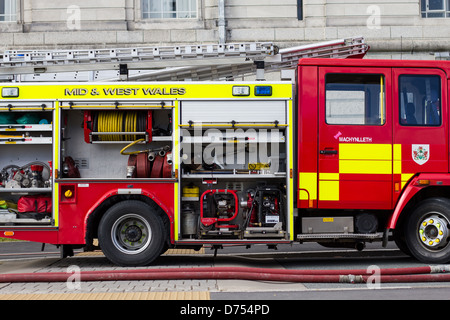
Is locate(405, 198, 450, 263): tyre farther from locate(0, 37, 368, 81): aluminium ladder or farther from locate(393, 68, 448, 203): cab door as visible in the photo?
locate(0, 37, 368, 81): aluminium ladder

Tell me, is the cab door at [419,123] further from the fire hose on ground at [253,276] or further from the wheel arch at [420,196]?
the fire hose on ground at [253,276]

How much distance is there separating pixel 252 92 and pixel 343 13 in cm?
1079

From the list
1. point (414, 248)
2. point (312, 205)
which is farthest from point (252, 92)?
point (414, 248)

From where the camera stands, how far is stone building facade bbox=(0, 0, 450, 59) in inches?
733

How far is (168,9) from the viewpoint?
63.3 ft

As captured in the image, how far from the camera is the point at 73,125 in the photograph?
31.1 ft

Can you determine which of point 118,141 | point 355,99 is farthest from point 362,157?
point 118,141

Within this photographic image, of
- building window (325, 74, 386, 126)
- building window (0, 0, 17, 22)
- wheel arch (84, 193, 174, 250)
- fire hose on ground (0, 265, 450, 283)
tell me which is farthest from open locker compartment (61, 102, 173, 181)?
building window (0, 0, 17, 22)

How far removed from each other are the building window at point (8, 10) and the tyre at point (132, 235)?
1228 centimetres

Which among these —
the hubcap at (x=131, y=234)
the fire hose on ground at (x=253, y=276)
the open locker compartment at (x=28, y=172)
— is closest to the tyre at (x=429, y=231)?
the fire hose on ground at (x=253, y=276)

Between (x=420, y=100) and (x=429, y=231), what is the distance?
6.28 feet

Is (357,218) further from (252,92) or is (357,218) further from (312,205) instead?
(252,92)

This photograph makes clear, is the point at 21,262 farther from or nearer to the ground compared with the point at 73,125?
nearer to the ground

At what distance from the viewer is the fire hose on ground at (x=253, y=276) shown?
7543mm
